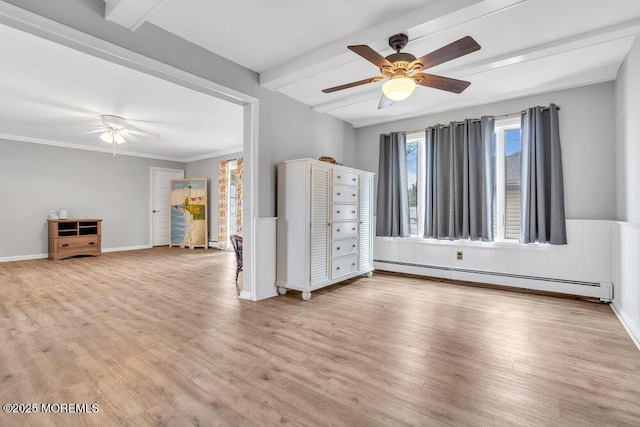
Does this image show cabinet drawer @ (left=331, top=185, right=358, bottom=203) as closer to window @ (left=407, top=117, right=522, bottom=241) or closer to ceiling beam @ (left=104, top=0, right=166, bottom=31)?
window @ (left=407, top=117, right=522, bottom=241)

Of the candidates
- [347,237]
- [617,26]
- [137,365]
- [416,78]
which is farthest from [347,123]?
[137,365]

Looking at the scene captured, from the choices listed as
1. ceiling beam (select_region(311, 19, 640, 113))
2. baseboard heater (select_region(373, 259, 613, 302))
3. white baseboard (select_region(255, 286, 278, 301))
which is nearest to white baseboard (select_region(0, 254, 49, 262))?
white baseboard (select_region(255, 286, 278, 301))

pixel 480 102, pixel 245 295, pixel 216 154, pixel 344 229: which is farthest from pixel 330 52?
pixel 216 154

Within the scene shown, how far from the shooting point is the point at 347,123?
16.8ft

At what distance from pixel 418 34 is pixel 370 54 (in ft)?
2.09

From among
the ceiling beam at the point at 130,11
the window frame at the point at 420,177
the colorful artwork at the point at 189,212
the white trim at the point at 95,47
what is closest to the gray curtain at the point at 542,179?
the window frame at the point at 420,177

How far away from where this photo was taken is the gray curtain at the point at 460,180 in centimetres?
402

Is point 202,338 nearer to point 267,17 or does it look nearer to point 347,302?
point 347,302

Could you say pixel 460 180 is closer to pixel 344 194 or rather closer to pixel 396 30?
pixel 344 194

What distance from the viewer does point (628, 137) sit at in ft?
9.26

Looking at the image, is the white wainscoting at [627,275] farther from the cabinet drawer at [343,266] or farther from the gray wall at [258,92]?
the gray wall at [258,92]

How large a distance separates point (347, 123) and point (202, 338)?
156 inches

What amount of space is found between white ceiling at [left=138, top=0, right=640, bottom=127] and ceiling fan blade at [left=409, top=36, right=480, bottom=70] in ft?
1.06

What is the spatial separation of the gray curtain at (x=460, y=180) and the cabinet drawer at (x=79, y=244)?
6.93 m
